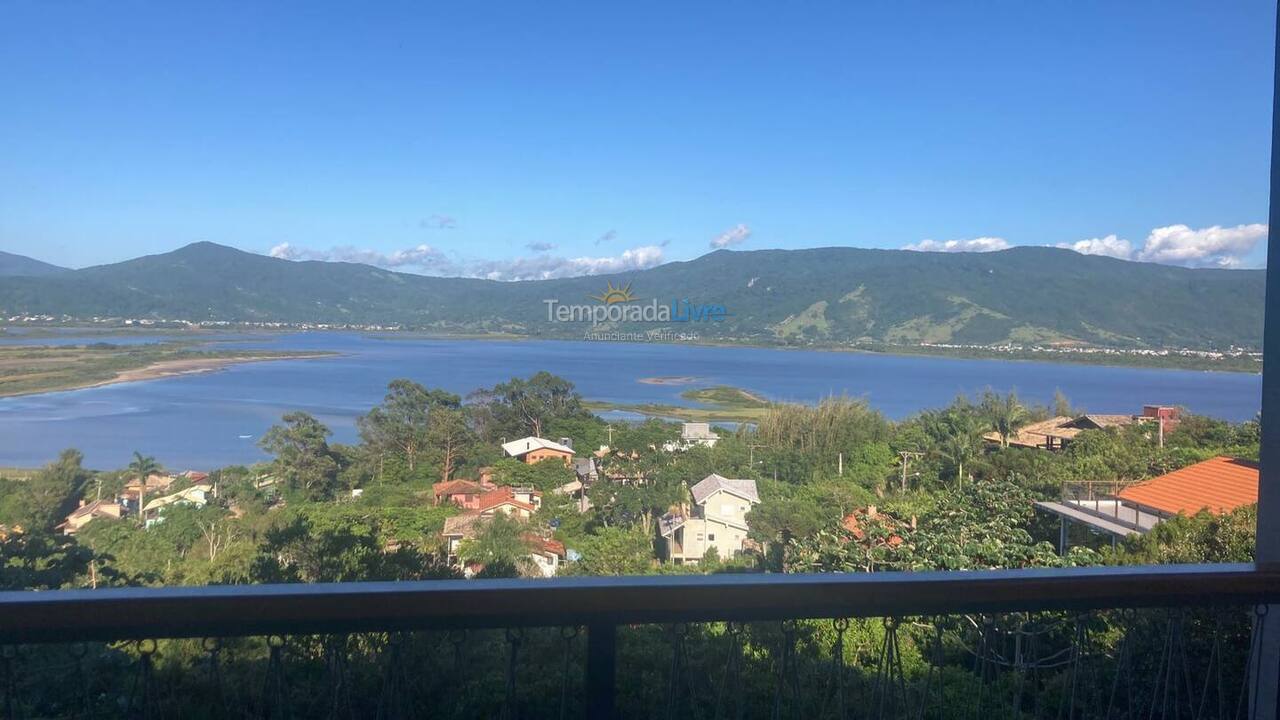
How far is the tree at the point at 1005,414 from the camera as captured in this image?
140 inches

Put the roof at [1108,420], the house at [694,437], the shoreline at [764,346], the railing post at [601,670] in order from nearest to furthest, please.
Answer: the railing post at [601,670] < the house at [694,437] < the roof at [1108,420] < the shoreline at [764,346]

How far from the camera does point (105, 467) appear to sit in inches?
110

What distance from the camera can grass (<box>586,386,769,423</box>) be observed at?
11.3 ft

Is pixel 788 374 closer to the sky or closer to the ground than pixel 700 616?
closer to the sky

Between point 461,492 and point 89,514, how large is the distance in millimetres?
1256

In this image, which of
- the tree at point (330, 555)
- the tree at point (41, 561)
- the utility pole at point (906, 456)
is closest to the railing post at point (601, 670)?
the tree at point (330, 555)

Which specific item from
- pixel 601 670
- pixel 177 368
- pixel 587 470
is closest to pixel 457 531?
pixel 587 470

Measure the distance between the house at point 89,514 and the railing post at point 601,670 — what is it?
7.08 ft

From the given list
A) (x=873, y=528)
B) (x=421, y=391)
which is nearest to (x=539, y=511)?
(x=421, y=391)

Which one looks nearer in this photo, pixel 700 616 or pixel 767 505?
pixel 700 616

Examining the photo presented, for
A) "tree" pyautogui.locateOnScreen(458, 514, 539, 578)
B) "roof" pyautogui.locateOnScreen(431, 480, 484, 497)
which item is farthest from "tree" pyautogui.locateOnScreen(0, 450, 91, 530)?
"tree" pyautogui.locateOnScreen(458, 514, 539, 578)

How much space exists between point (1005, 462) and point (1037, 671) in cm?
176

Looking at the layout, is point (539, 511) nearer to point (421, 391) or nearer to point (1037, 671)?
point (421, 391)

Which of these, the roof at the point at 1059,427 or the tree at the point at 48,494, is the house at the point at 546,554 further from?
the roof at the point at 1059,427
